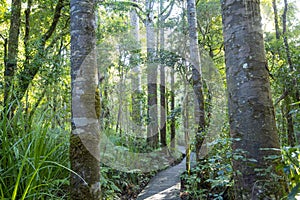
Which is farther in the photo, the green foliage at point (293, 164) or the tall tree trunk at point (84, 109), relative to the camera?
the tall tree trunk at point (84, 109)

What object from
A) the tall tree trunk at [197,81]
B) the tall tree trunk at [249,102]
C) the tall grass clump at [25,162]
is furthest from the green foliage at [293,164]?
the tall tree trunk at [197,81]

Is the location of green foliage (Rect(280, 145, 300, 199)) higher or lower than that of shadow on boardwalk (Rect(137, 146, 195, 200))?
higher

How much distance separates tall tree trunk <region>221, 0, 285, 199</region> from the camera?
5.23ft

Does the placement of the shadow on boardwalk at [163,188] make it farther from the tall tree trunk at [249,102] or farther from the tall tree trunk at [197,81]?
the tall tree trunk at [249,102]

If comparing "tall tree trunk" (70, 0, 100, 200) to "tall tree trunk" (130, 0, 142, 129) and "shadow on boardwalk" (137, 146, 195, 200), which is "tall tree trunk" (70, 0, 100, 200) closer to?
"shadow on boardwalk" (137, 146, 195, 200)

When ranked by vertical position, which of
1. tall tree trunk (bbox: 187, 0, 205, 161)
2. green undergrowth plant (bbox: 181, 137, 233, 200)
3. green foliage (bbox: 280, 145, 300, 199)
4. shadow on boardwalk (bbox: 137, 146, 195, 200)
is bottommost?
shadow on boardwalk (bbox: 137, 146, 195, 200)

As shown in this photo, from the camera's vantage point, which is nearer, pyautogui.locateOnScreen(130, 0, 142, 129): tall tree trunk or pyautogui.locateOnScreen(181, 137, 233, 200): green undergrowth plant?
pyautogui.locateOnScreen(181, 137, 233, 200): green undergrowth plant

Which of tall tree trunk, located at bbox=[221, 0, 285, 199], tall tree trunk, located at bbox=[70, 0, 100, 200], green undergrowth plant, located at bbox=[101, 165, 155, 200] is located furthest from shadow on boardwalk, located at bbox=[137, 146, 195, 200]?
tall tree trunk, located at bbox=[221, 0, 285, 199]

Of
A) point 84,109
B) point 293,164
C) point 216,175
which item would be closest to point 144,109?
point 216,175

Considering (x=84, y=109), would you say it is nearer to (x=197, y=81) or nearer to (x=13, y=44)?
(x=13, y=44)

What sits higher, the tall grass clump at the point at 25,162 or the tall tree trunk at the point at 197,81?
the tall tree trunk at the point at 197,81

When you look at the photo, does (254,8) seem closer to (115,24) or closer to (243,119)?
(243,119)

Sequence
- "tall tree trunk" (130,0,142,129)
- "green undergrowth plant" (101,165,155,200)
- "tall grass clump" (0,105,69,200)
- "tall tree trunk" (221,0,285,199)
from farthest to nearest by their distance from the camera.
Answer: "tall tree trunk" (130,0,142,129) → "green undergrowth plant" (101,165,155,200) → "tall grass clump" (0,105,69,200) → "tall tree trunk" (221,0,285,199)

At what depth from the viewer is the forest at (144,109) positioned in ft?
5.56
